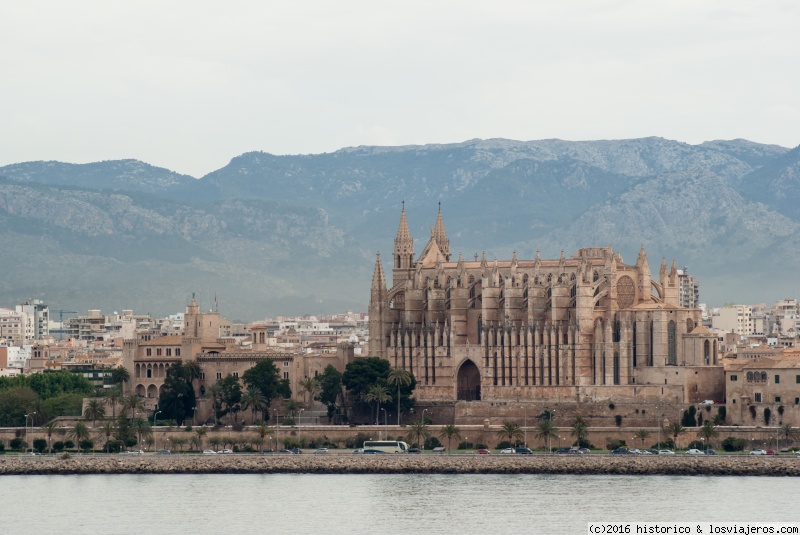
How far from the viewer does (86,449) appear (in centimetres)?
13012

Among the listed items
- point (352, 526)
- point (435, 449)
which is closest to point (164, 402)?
point (435, 449)

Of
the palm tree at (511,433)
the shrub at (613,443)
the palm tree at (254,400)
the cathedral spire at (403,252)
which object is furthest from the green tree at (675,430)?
the cathedral spire at (403,252)

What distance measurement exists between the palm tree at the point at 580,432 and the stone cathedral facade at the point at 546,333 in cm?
629

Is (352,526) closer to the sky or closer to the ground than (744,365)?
closer to the ground

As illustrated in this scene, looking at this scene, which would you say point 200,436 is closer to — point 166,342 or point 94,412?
point 94,412

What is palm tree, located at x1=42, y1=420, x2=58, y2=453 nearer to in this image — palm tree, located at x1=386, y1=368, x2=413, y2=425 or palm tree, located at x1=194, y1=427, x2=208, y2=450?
palm tree, located at x1=194, y1=427, x2=208, y2=450

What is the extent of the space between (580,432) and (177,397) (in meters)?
26.6

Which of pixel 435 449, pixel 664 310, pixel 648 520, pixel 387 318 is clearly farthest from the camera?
pixel 387 318

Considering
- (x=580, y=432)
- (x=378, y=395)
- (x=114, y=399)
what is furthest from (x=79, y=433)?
(x=580, y=432)

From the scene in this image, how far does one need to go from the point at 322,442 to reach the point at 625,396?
18.4 meters

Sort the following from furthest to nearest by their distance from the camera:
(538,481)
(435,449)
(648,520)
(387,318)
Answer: (387,318) → (435,449) → (538,481) → (648,520)

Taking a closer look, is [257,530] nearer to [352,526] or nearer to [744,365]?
[352,526]

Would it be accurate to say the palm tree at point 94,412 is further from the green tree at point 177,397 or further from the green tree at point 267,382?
the green tree at point 267,382

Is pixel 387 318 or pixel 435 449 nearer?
pixel 435 449
